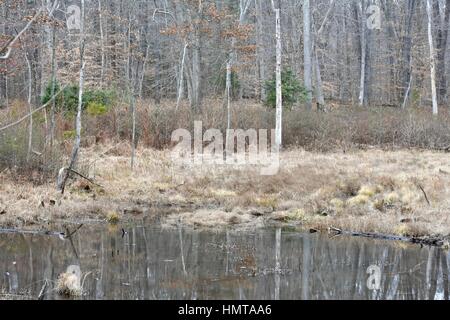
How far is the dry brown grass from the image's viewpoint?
1469cm

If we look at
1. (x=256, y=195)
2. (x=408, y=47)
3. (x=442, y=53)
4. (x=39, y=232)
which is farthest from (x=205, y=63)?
(x=39, y=232)

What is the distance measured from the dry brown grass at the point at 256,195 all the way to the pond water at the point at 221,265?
118 centimetres

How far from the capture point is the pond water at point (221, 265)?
31.5 feet

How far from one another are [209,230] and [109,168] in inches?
233

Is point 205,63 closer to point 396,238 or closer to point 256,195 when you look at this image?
point 256,195

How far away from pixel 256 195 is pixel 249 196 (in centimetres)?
23

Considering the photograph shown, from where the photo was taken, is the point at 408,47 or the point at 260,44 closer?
the point at 260,44

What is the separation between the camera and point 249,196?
17.0 meters

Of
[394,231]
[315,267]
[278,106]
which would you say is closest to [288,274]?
[315,267]

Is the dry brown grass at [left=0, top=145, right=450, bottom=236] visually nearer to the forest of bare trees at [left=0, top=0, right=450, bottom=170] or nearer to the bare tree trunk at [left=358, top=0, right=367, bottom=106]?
the forest of bare trees at [left=0, top=0, right=450, bottom=170]

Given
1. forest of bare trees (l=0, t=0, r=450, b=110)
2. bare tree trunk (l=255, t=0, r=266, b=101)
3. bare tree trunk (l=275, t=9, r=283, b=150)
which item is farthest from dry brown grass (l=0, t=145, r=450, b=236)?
bare tree trunk (l=255, t=0, r=266, b=101)
